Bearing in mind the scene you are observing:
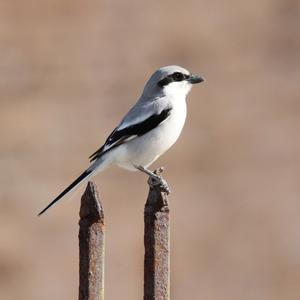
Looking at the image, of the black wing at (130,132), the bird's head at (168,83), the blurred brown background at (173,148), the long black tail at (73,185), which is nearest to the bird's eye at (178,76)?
the bird's head at (168,83)

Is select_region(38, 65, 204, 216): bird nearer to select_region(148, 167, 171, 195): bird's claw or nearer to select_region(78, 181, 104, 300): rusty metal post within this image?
select_region(148, 167, 171, 195): bird's claw

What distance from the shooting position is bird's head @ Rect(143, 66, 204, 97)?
550 cm

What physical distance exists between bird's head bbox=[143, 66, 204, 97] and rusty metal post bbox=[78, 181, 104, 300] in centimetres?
220

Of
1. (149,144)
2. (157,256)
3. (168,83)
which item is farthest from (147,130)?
(157,256)

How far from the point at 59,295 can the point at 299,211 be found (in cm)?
247

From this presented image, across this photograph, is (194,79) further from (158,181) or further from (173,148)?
(173,148)

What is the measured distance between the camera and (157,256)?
132 inches

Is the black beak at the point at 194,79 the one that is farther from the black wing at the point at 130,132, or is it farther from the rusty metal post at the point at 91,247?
the rusty metal post at the point at 91,247

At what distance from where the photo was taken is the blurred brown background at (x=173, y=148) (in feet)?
32.4

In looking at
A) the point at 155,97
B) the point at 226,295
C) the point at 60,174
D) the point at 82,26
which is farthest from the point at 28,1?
the point at 155,97

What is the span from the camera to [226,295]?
9.75 m

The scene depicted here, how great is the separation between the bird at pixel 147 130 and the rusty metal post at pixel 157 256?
1719 millimetres

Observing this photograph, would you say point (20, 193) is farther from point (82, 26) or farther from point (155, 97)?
point (155, 97)

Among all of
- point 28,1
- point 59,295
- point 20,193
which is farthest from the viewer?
point 28,1
